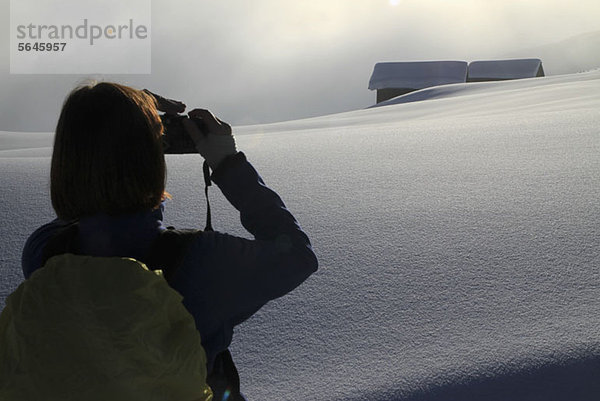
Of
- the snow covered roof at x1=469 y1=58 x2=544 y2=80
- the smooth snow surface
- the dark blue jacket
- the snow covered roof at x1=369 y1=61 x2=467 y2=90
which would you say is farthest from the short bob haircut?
the snow covered roof at x1=469 y1=58 x2=544 y2=80

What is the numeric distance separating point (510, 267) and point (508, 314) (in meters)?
0.33

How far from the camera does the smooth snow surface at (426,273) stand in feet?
5.87

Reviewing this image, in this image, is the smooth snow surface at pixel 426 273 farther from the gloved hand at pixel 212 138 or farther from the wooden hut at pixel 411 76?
the wooden hut at pixel 411 76

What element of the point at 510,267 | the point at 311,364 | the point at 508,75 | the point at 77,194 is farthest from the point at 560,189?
the point at 508,75

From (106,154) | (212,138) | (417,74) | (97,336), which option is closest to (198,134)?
(212,138)

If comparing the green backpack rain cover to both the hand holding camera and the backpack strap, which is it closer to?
the backpack strap

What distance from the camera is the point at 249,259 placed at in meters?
0.91

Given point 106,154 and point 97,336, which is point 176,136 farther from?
point 97,336

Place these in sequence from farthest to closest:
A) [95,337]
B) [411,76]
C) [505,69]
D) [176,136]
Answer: [411,76] → [505,69] → [176,136] → [95,337]

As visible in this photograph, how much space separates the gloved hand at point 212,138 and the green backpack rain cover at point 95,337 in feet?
0.74

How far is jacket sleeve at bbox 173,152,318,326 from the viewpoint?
35.9 inches

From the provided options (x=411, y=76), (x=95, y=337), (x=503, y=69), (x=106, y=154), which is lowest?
(x=411, y=76)

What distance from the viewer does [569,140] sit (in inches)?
163

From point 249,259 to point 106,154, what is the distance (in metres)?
0.24
